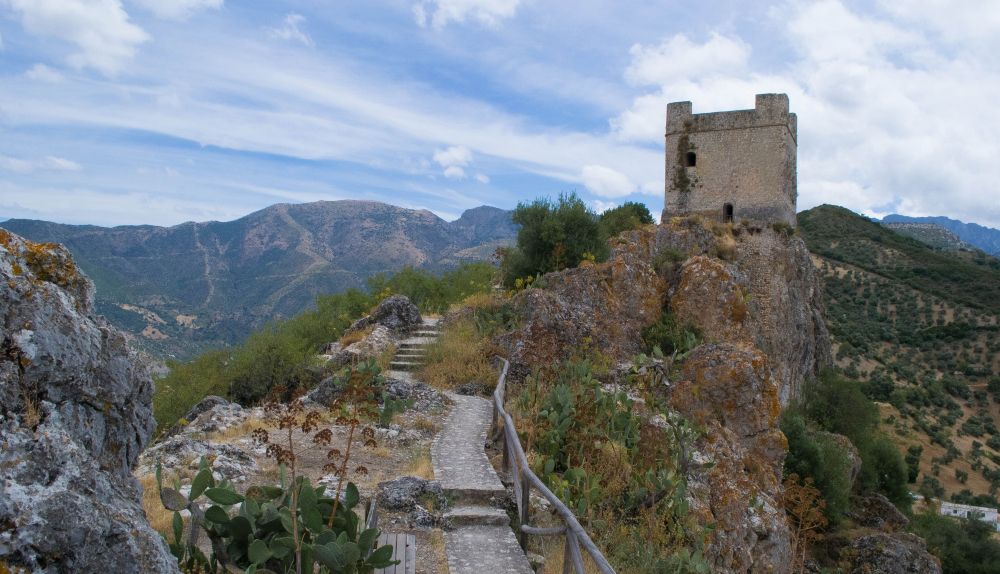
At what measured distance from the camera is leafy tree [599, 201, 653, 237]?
24.9 m

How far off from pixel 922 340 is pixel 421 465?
65470mm

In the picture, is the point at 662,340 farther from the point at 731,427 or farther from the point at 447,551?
the point at 447,551

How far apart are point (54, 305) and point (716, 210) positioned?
24072 millimetres

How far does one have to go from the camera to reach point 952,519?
2950 cm

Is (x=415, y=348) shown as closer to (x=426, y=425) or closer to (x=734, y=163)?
(x=426, y=425)

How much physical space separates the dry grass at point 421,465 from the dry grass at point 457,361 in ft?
14.6

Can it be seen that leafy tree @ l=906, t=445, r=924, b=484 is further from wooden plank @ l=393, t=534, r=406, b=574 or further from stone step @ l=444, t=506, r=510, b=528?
wooden plank @ l=393, t=534, r=406, b=574

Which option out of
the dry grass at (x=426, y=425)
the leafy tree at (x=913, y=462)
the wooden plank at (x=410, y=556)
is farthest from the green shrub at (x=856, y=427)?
the wooden plank at (x=410, y=556)

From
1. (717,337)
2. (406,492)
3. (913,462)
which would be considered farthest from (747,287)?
(913,462)

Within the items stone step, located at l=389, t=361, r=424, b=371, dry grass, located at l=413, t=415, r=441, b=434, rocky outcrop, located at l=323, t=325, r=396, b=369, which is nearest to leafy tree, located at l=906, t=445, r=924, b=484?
rocky outcrop, located at l=323, t=325, r=396, b=369

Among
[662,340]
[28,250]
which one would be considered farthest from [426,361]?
[28,250]

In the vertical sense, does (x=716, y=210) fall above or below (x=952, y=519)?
above

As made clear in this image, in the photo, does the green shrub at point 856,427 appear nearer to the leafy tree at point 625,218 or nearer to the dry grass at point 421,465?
the leafy tree at point 625,218

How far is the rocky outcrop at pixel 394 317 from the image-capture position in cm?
1719
